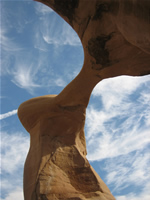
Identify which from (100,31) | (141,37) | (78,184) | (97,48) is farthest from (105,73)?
(78,184)

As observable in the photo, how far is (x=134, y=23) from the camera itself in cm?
281

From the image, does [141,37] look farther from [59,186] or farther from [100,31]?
[59,186]

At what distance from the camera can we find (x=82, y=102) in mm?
6957

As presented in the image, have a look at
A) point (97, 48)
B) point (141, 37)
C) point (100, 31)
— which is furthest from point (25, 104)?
point (141, 37)

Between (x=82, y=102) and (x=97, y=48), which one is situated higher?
(x=82, y=102)

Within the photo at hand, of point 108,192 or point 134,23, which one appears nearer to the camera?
point 134,23

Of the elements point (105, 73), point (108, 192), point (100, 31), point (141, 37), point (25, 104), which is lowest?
point (108, 192)

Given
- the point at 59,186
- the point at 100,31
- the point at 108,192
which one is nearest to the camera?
the point at 100,31

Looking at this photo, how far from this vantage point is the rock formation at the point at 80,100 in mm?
3158

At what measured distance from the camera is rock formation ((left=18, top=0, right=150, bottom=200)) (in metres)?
3.16

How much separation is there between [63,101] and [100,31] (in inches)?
131

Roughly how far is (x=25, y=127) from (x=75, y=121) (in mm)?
1961

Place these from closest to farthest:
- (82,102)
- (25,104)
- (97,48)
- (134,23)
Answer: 1. (134,23)
2. (97,48)
3. (82,102)
4. (25,104)

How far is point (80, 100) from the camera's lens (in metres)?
6.89
